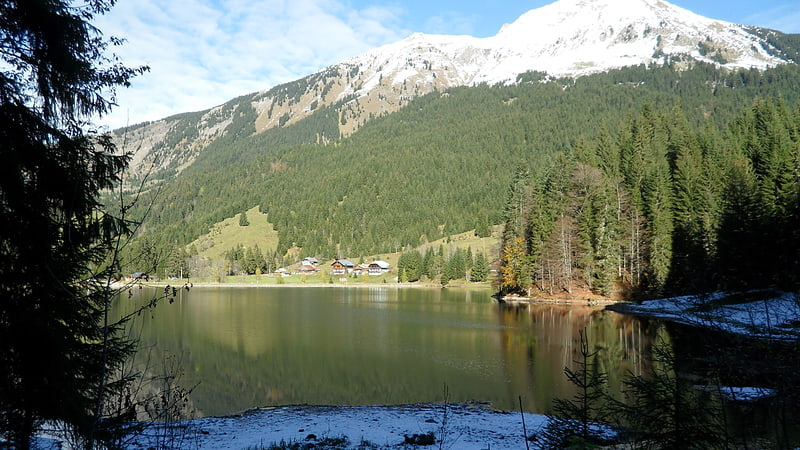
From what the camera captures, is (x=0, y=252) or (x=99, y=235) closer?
(x=0, y=252)

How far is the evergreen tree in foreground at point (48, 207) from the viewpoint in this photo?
609 centimetres

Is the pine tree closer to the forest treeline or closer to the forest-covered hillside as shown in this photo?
the forest-covered hillside

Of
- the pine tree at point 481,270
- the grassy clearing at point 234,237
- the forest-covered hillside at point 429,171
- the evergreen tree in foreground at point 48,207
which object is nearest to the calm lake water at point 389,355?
the evergreen tree in foreground at point 48,207

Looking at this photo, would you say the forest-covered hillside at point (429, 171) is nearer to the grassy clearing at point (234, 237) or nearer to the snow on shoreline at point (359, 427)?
the grassy clearing at point (234, 237)

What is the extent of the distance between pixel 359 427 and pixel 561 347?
635 inches

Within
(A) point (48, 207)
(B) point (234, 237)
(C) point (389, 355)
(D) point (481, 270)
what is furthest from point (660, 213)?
(B) point (234, 237)

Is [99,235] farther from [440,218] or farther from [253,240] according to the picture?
[253,240]

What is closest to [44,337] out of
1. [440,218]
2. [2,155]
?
[2,155]

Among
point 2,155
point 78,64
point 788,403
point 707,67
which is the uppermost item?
point 707,67

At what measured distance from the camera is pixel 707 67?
192m

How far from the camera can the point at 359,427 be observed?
496 inches

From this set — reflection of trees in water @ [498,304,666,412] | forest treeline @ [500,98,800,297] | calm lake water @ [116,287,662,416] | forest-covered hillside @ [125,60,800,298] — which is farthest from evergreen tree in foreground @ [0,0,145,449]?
forest-covered hillside @ [125,60,800,298]

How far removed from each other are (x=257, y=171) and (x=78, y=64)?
632 feet

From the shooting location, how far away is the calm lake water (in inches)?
692
